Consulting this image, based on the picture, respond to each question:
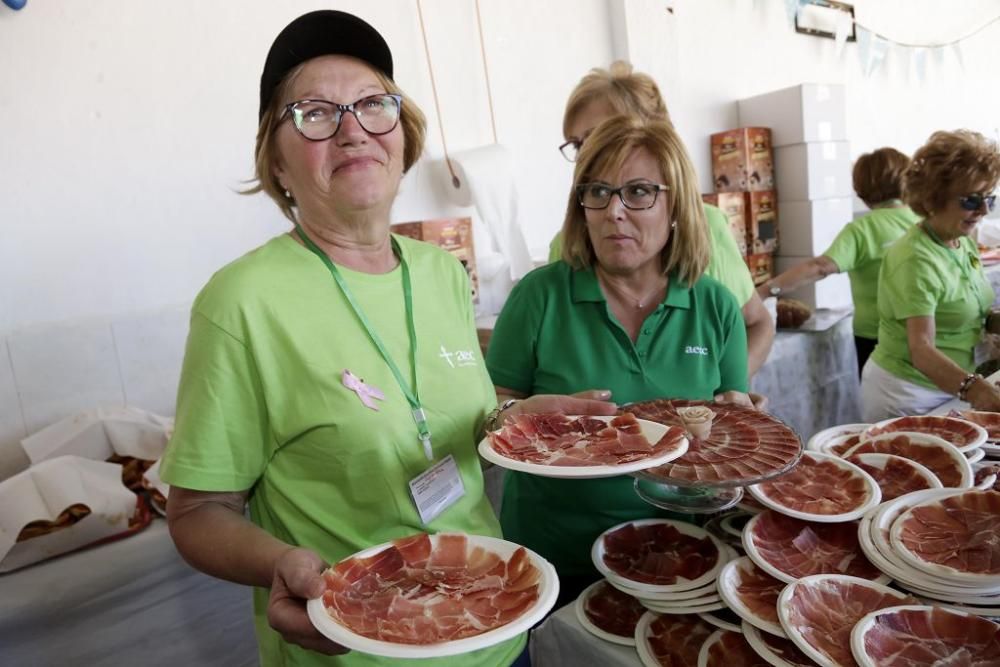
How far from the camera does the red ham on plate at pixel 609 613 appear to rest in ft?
3.38

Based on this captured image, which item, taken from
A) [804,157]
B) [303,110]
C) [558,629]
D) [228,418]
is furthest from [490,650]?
[804,157]

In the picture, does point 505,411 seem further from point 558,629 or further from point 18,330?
point 18,330

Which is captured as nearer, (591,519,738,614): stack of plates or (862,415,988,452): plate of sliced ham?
(591,519,738,614): stack of plates

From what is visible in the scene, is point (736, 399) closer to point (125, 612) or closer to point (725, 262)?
point (725, 262)

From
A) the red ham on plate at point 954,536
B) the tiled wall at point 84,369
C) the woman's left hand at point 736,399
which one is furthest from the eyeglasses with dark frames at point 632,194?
the tiled wall at point 84,369

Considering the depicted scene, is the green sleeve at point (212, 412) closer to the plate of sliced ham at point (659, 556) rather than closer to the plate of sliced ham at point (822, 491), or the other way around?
the plate of sliced ham at point (659, 556)

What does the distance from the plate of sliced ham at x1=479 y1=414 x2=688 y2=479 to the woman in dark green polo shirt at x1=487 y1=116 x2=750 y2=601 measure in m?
0.31

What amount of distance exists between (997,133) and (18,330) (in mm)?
8310

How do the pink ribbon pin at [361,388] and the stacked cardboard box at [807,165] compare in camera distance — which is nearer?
the pink ribbon pin at [361,388]

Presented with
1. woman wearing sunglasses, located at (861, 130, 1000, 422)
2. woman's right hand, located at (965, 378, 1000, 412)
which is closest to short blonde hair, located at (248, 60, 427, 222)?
woman's right hand, located at (965, 378, 1000, 412)

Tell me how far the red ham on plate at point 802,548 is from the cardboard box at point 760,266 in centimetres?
338

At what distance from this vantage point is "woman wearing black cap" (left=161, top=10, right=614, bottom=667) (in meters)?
0.90

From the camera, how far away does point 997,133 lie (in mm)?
6809

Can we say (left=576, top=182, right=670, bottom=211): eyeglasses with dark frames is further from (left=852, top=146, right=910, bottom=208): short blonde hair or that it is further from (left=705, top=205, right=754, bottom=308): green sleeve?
(left=852, top=146, right=910, bottom=208): short blonde hair
